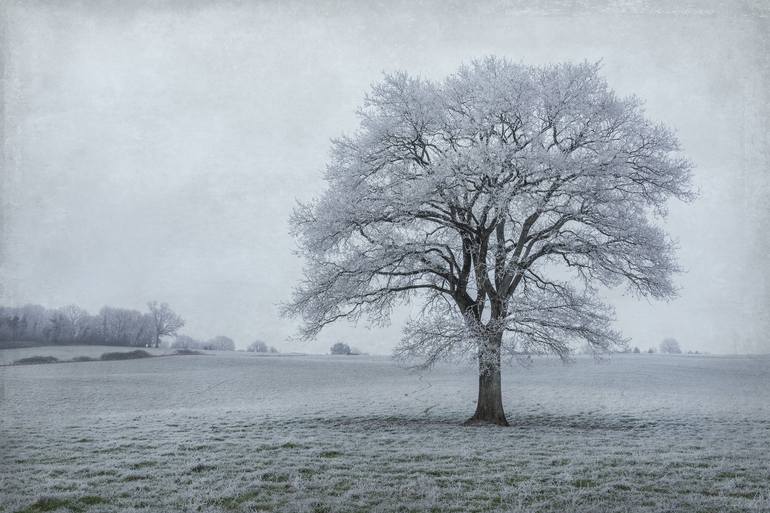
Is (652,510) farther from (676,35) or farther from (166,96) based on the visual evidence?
(166,96)

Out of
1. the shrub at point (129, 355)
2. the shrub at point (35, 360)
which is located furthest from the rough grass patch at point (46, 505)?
the shrub at point (129, 355)

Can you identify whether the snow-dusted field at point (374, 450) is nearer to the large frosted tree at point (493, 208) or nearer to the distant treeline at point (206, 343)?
the distant treeline at point (206, 343)

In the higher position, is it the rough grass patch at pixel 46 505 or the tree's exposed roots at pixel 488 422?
the tree's exposed roots at pixel 488 422

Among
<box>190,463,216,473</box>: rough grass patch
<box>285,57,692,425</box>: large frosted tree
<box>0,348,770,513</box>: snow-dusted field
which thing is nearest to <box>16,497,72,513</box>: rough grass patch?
<box>0,348,770,513</box>: snow-dusted field

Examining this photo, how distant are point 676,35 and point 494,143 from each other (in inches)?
173

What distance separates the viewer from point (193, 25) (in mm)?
11109

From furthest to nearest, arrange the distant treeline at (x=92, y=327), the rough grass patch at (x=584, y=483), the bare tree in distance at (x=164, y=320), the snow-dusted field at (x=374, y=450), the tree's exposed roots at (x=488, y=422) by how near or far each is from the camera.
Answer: the bare tree in distance at (x=164, y=320) < the distant treeline at (x=92, y=327) < the tree's exposed roots at (x=488, y=422) < the rough grass patch at (x=584, y=483) < the snow-dusted field at (x=374, y=450)

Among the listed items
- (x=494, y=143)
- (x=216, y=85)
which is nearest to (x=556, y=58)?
(x=494, y=143)

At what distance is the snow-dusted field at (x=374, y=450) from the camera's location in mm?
6820

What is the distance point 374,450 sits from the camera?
917cm

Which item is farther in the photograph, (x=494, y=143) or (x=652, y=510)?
(x=494, y=143)

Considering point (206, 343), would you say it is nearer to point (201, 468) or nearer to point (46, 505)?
point (201, 468)

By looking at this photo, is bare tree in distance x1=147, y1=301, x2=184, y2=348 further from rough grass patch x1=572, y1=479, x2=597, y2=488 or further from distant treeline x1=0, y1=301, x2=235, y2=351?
rough grass patch x1=572, y1=479, x2=597, y2=488

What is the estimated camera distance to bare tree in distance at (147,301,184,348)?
55.5ft
